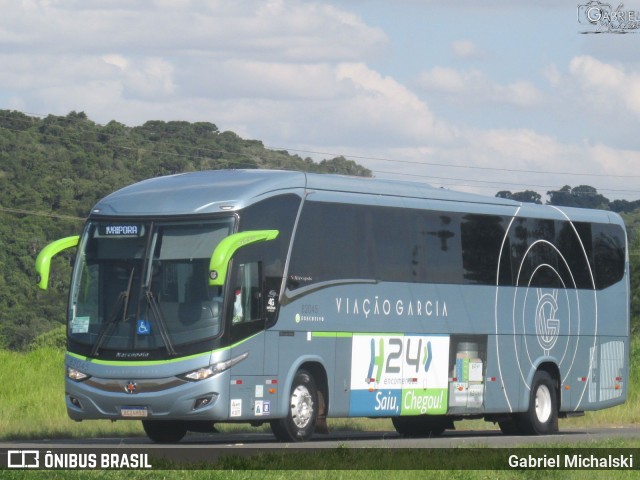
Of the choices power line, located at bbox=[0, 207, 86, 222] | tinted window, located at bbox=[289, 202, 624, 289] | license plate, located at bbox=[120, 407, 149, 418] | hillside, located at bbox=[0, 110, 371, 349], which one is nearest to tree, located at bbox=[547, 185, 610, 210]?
hillside, located at bbox=[0, 110, 371, 349]

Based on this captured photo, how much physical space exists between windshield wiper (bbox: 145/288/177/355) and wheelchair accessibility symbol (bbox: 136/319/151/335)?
15cm

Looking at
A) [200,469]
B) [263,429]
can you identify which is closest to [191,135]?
[263,429]

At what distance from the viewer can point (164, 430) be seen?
21.3 meters

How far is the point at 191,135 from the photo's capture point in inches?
4090

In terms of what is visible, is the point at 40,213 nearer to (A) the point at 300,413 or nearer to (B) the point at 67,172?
(B) the point at 67,172

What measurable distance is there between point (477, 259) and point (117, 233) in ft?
22.7

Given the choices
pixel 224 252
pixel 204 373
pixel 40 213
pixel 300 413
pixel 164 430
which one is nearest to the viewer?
pixel 224 252

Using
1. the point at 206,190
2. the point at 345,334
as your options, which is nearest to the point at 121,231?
the point at 206,190

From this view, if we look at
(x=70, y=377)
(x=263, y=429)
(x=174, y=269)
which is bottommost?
(x=263, y=429)

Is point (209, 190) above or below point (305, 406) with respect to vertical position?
above

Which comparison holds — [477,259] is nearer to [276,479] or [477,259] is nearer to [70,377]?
[70,377]

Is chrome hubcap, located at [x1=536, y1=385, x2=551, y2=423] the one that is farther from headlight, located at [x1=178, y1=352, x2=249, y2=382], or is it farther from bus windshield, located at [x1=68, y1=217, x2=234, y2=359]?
bus windshield, located at [x1=68, y1=217, x2=234, y2=359]

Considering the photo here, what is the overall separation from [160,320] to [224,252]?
4.41 feet

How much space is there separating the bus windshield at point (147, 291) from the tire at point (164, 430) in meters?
2.10
